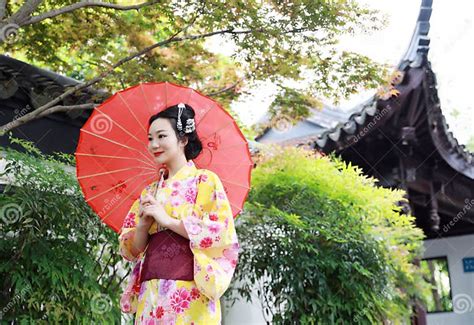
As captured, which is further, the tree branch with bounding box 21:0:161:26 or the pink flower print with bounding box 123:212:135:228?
the tree branch with bounding box 21:0:161:26

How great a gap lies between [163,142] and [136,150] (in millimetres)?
387

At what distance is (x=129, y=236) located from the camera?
336cm

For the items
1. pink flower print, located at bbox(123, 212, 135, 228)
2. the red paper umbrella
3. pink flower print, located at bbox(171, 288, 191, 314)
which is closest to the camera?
pink flower print, located at bbox(171, 288, 191, 314)

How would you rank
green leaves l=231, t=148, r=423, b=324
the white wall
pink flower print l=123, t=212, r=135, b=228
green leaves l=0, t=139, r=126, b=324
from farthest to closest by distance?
the white wall → green leaves l=231, t=148, r=423, b=324 → green leaves l=0, t=139, r=126, b=324 → pink flower print l=123, t=212, r=135, b=228

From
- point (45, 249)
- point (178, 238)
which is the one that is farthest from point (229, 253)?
point (45, 249)

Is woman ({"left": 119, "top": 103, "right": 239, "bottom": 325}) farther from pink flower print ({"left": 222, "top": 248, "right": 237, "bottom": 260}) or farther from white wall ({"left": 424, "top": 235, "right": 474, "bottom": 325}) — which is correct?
white wall ({"left": 424, "top": 235, "right": 474, "bottom": 325})

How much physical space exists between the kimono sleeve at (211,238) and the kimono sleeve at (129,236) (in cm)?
32

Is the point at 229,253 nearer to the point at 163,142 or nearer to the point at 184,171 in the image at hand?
the point at 184,171

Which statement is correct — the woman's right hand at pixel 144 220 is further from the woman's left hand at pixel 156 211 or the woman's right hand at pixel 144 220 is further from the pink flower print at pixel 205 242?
the pink flower print at pixel 205 242

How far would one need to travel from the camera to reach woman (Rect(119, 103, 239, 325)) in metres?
3.08

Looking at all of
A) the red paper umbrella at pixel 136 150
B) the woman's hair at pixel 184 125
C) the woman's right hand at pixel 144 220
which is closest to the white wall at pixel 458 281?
the red paper umbrella at pixel 136 150

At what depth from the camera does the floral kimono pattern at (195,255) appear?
3.07m

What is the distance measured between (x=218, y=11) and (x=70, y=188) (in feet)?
5.74

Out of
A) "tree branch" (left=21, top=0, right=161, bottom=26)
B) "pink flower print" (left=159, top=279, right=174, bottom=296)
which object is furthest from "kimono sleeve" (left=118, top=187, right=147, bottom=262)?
"tree branch" (left=21, top=0, right=161, bottom=26)
